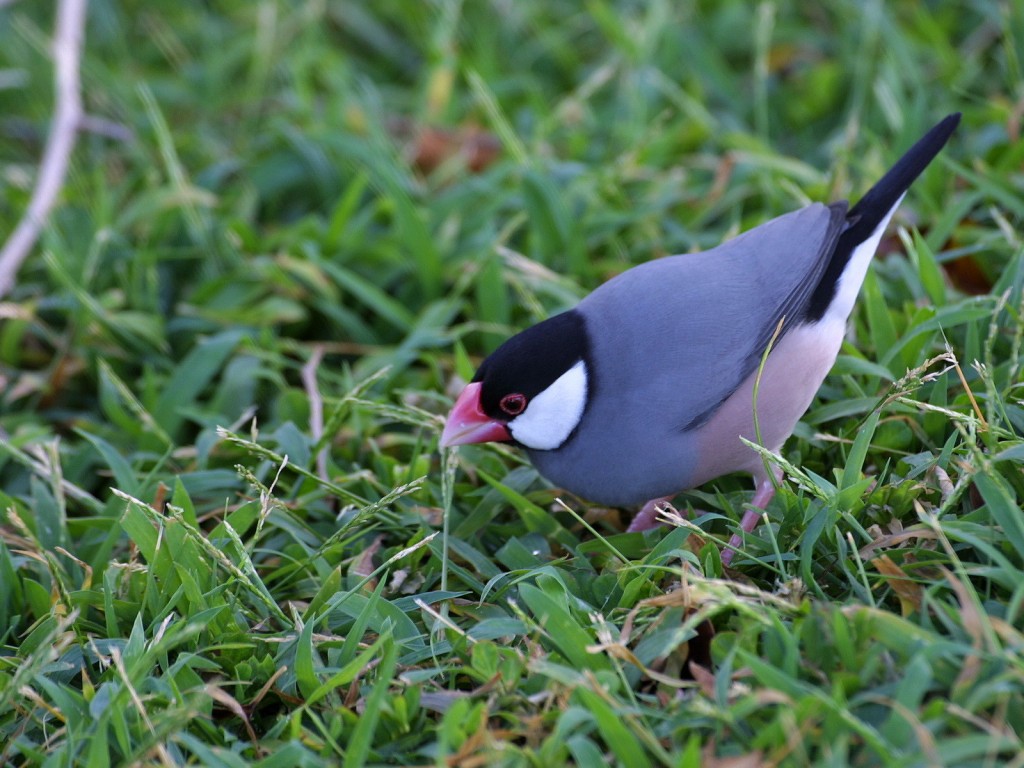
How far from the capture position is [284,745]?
2.21 meters

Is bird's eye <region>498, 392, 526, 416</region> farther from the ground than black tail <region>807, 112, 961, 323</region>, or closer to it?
closer to it

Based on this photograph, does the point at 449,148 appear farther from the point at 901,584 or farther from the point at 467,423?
the point at 901,584

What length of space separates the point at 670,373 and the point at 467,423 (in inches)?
22.8

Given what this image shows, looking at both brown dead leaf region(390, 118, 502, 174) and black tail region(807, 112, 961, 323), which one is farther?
brown dead leaf region(390, 118, 502, 174)

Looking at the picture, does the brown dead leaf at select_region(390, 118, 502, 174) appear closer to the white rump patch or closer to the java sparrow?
the java sparrow

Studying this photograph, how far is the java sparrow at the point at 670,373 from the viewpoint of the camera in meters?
2.79

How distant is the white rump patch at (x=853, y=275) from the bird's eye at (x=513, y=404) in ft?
3.05

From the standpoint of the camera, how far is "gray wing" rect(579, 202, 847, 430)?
279 cm

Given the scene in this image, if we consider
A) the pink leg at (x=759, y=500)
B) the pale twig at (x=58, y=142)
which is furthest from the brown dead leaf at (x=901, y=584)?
the pale twig at (x=58, y=142)

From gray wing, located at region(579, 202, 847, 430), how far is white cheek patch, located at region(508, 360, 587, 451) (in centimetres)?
5

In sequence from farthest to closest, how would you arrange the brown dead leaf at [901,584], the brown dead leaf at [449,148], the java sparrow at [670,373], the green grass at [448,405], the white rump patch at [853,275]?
the brown dead leaf at [449,148]
the white rump patch at [853,275]
the java sparrow at [670,373]
the brown dead leaf at [901,584]
the green grass at [448,405]

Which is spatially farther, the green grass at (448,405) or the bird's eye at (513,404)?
the bird's eye at (513,404)

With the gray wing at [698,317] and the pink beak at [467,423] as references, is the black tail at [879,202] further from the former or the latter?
the pink beak at [467,423]

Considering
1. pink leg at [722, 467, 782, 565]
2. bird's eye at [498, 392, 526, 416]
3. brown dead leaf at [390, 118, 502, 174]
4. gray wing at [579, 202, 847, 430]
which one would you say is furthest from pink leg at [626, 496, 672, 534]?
brown dead leaf at [390, 118, 502, 174]
